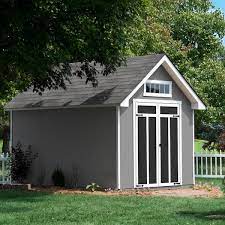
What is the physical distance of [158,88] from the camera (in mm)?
19594

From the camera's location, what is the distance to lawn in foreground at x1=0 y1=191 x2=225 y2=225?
1159 cm

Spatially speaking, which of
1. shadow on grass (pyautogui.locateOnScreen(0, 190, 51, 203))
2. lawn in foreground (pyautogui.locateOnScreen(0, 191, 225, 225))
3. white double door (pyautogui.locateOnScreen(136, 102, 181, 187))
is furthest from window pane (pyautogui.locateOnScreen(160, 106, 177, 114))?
shadow on grass (pyautogui.locateOnScreen(0, 190, 51, 203))

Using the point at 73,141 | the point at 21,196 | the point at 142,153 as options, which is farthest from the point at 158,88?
the point at 21,196

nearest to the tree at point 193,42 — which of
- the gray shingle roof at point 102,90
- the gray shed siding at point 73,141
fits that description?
the gray shingle roof at point 102,90

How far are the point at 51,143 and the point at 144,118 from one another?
357cm

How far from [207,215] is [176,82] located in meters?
8.22

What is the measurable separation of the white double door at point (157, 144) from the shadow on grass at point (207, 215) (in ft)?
19.6

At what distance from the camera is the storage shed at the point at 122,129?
1859cm

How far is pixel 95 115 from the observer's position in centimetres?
1928

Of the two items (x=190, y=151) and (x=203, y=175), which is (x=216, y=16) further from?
(x=190, y=151)

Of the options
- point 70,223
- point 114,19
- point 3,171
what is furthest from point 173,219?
point 3,171

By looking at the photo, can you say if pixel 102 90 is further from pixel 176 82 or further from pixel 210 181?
pixel 210 181

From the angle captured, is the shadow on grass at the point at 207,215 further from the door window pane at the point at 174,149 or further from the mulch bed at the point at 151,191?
the door window pane at the point at 174,149

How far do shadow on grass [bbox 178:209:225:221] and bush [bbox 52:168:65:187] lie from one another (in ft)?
24.5
